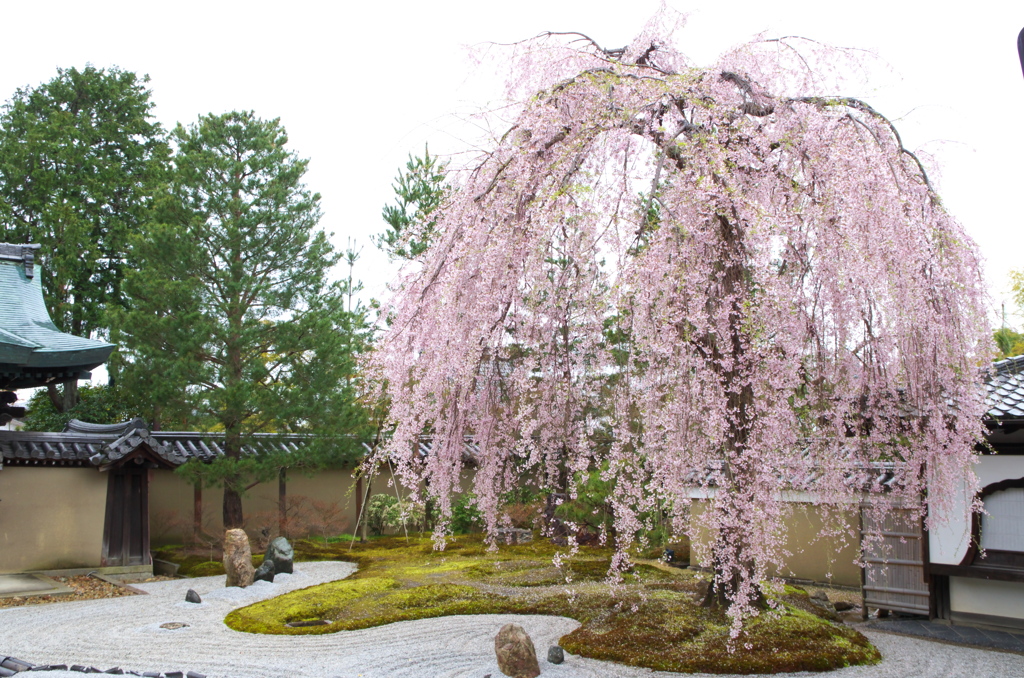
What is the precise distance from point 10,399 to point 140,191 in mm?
9088

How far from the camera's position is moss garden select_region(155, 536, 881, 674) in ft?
19.4

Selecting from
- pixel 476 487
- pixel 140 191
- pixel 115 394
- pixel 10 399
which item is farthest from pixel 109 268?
pixel 476 487

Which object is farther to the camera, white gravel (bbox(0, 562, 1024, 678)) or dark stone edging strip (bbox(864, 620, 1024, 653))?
dark stone edging strip (bbox(864, 620, 1024, 653))

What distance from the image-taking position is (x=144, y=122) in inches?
843

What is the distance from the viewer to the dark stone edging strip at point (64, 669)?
5680mm

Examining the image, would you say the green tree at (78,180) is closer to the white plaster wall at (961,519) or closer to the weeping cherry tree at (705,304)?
the weeping cherry tree at (705,304)

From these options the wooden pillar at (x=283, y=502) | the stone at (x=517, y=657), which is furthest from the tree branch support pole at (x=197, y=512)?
the stone at (x=517, y=657)

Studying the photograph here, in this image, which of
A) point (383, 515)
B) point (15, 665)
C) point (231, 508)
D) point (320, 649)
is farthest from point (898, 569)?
point (231, 508)

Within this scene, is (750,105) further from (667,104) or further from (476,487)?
(476,487)

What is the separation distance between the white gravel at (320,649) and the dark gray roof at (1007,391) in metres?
2.11

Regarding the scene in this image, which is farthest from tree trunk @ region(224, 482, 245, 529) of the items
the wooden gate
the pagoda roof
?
the wooden gate

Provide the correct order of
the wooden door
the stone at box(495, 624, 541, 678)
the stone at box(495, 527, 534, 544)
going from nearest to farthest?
the stone at box(495, 624, 541, 678) < the wooden door < the stone at box(495, 527, 534, 544)

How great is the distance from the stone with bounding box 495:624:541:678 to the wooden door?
8.71 metres

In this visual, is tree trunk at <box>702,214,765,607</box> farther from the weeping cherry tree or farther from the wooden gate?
the wooden gate
